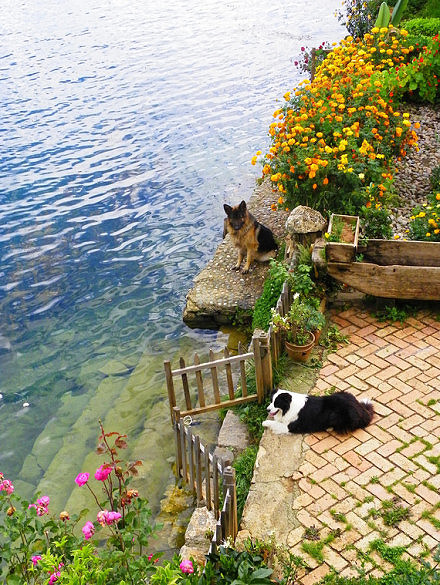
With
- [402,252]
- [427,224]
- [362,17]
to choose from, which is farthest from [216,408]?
[362,17]

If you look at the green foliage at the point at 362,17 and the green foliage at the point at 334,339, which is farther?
the green foliage at the point at 362,17

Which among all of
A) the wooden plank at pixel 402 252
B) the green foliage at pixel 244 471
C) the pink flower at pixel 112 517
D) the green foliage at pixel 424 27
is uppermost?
the green foliage at pixel 424 27

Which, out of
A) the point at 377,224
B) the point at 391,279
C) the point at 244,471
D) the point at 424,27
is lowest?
the point at 244,471

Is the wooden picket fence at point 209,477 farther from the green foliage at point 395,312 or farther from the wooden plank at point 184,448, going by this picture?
the green foliage at point 395,312

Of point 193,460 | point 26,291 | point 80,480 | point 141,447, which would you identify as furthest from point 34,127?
point 80,480

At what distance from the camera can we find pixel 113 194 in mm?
13664

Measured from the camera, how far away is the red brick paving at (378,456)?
5.12 m

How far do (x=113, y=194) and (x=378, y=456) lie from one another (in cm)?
958

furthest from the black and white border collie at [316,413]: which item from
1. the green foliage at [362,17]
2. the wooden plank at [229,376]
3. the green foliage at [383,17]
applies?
the green foliage at [362,17]

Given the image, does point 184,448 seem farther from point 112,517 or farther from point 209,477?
point 112,517

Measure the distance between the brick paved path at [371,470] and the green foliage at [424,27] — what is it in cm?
975

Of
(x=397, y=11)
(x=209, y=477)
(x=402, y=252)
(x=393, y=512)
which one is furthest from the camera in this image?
(x=397, y=11)

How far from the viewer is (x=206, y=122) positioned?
55.3ft

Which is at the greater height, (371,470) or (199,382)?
(199,382)
